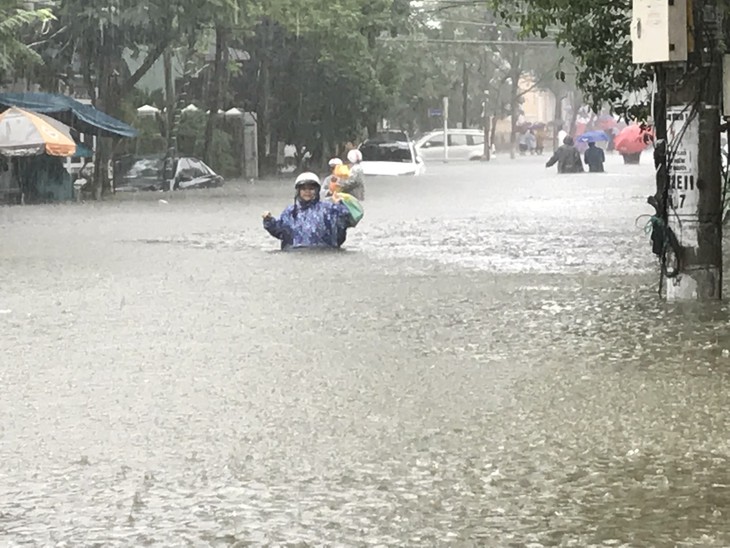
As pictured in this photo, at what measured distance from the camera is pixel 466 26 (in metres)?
88.1

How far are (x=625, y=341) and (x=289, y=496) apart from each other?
5.31 metres

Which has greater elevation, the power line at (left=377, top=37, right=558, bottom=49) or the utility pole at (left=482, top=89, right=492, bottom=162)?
the power line at (left=377, top=37, right=558, bottom=49)

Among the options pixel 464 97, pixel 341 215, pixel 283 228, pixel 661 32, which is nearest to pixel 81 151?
pixel 283 228

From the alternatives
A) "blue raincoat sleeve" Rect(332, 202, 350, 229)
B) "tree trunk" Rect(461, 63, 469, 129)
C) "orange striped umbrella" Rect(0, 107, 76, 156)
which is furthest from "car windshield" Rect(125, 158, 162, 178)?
"tree trunk" Rect(461, 63, 469, 129)

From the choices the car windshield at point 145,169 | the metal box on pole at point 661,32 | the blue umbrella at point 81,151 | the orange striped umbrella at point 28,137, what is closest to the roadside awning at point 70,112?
the blue umbrella at point 81,151

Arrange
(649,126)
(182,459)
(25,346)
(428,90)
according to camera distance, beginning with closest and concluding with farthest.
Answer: (182,459), (25,346), (649,126), (428,90)

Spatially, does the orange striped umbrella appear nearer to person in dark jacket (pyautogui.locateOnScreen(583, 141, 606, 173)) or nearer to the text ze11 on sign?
the text ze11 on sign

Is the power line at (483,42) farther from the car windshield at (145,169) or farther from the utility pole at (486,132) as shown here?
the car windshield at (145,169)

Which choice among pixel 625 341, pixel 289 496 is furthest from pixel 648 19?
pixel 289 496

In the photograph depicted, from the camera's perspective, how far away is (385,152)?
2272 inches

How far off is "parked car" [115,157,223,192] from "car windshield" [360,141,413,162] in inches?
483

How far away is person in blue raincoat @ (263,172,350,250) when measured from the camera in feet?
67.6

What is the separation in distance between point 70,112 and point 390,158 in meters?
20.7

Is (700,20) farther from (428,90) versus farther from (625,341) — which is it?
(428,90)
